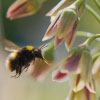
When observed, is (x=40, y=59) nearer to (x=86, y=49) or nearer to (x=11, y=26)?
(x=86, y=49)

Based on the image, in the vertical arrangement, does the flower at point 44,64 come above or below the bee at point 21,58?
below

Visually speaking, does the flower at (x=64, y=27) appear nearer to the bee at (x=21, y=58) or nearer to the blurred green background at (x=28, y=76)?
the bee at (x=21, y=58)

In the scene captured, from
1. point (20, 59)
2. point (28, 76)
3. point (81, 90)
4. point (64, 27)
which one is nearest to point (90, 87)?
point (81, 90)

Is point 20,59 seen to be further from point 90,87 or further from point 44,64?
point 90,87

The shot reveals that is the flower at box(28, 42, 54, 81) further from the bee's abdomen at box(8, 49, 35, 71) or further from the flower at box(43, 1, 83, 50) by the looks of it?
the flower at box(43, 1, 83, 50)

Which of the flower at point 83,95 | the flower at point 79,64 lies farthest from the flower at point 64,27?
the flower at point 83,95

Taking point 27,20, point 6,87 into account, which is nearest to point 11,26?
point 27,20
